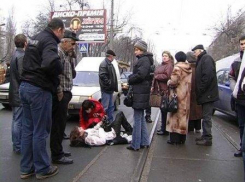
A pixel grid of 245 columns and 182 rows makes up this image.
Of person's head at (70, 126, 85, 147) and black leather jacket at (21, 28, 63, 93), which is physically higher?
black leather jacket at (21, 28, 63, 93)

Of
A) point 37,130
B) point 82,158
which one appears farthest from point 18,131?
point 37,130

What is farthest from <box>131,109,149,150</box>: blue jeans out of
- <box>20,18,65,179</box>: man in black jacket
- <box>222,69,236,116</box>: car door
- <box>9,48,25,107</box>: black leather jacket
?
<box>222,69,236,116</box>: car door

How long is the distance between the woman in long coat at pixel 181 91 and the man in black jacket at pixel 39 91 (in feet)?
8.84

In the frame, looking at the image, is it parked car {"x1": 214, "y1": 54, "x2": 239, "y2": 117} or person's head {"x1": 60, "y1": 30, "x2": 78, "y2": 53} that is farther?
parked car {"x1": 214, "y1": 54, "x2": 239, "y2": 117}

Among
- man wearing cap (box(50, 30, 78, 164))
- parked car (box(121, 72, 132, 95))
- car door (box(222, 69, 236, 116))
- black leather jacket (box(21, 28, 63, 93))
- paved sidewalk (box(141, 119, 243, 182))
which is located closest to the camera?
black leather jacket (box(21, 28, 63, 93))

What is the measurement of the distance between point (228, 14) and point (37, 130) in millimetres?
38876

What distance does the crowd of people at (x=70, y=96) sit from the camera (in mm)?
4191

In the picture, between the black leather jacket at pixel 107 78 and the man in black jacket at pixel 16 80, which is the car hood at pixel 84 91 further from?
the man in black jacket at pixel 16 80

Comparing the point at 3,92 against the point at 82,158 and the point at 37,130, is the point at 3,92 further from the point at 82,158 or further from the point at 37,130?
the point at 37,130

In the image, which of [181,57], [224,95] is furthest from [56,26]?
[224,95]

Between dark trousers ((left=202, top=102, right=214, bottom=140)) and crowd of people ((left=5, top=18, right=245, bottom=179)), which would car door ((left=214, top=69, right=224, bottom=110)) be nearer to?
crowd of people ((left=5, top=18, right=245, bottom=179))

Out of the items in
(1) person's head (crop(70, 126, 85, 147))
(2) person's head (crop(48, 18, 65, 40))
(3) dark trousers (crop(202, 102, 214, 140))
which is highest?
(2) person's head (crop(48, 18, 65, 40))

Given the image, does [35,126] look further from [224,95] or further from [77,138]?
[224,95]

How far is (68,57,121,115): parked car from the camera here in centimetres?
911
